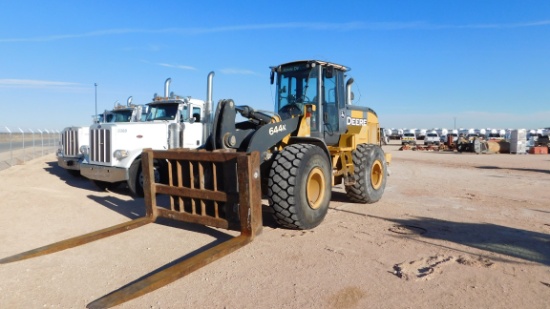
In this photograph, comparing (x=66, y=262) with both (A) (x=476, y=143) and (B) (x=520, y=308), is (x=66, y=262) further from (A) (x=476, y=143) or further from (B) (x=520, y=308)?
(A) (x=476, y=143)

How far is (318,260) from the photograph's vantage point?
4.55 metres

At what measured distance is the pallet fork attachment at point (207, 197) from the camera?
188 inches

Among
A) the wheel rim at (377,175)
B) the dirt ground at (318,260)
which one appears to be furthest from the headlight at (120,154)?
the wheel rim at (377,175)

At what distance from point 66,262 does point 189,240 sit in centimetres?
157

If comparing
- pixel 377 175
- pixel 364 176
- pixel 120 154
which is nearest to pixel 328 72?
pixel 364 176

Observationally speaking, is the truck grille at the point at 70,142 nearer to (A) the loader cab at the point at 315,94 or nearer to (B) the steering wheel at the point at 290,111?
(A) the loader cab at the point at 315,94

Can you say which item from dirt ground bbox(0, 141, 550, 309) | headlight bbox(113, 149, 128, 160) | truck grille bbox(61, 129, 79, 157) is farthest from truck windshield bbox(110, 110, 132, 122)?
dirt ground bbox(0, 141, 550, 309)

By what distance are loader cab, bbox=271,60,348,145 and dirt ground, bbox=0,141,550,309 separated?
1.72 meters

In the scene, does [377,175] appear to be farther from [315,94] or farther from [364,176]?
[315,94]

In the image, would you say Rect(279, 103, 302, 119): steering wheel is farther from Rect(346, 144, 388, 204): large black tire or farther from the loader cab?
Rect(346, 144, 388, 204): large black tire

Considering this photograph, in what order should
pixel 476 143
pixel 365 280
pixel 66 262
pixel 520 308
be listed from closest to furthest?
pixel 520 308 → pixel 365 280 → pixel 66 262 → pixel 476 143

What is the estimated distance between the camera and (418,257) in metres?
4.67

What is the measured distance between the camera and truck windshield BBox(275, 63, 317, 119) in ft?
23.7

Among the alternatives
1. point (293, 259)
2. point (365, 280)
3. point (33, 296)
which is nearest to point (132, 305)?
point (33, 296)
